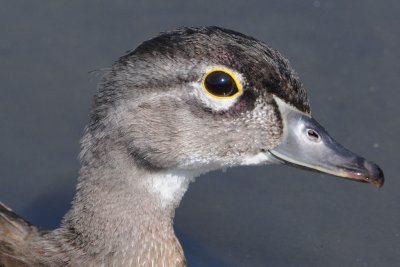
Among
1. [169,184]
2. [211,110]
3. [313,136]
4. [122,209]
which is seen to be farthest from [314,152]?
[122,209]

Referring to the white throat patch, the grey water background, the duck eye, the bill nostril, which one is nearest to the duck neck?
the white throat patch

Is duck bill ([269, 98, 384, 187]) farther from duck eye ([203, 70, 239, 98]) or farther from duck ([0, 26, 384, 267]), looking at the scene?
duck eye ([203, 70, 239, 98])

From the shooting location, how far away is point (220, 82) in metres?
4.13

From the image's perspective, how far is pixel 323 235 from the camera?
5.91 m

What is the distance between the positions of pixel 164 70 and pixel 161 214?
758mm

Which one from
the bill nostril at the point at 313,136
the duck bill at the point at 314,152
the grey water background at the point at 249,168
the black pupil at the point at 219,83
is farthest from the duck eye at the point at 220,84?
the grey water background at the point at 249,168

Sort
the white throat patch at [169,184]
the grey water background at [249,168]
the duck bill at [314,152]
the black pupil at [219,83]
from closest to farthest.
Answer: the black pupil at [219,83]
the duck bill at [314,152]
the white throat patch at [169,184]
the grey water background at [249,168]

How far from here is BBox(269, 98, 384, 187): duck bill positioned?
426 centimetres

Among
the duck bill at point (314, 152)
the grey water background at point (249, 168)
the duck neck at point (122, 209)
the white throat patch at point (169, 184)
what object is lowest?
the duck neck at point (122, 209)

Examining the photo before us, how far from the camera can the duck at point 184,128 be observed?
13.7 ft

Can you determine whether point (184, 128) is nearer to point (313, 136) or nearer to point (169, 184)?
point (169, 184)

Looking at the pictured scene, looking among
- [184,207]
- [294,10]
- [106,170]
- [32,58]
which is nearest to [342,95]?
[294,10]

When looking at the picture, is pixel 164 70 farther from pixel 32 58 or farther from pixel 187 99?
pixel 32 58

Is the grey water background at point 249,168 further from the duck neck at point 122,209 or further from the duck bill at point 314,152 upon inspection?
the duck bill at point 314,152
